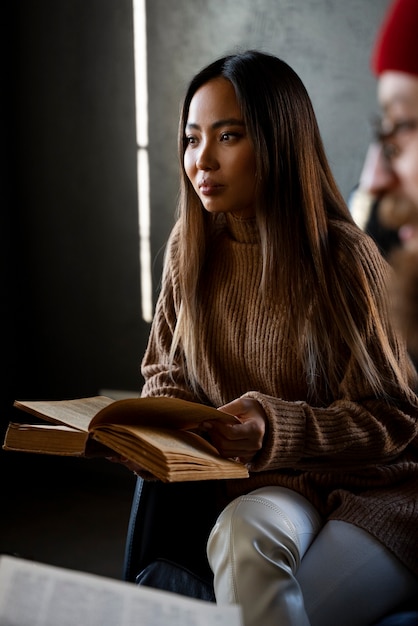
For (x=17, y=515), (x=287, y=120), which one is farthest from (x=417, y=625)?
(x=17, y=515)

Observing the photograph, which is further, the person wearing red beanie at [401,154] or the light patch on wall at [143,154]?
the light patch on wall at [143,154]

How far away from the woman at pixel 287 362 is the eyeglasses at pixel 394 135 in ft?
2.07

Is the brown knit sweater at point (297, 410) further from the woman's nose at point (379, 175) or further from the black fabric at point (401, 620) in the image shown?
the woman's nose at point (379, 175)

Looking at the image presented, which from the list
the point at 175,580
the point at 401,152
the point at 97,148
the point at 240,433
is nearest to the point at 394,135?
the point at 401,152

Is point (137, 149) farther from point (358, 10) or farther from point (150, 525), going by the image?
point (150, 525)

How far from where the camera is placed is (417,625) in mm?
1317

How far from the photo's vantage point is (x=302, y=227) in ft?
5.31

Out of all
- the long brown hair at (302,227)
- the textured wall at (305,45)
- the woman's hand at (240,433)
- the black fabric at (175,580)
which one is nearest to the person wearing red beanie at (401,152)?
the woman's hand at (240,433)

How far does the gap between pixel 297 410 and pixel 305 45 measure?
1404 millimetres

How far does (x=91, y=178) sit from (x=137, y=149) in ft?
0.71

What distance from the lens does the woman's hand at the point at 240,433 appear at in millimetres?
1380

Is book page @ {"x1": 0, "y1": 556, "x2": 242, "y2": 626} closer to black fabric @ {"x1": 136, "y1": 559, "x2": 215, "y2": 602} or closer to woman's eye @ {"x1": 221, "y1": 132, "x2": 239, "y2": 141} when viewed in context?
black fabric @ {"x1": 136, "y1": 559, "x2": 215, "y2": 602}

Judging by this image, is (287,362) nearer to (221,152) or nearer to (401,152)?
(221,152)

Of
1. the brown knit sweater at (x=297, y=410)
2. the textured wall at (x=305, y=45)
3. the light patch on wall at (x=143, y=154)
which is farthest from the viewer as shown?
the light patch on wall at (x=143, y=154)
